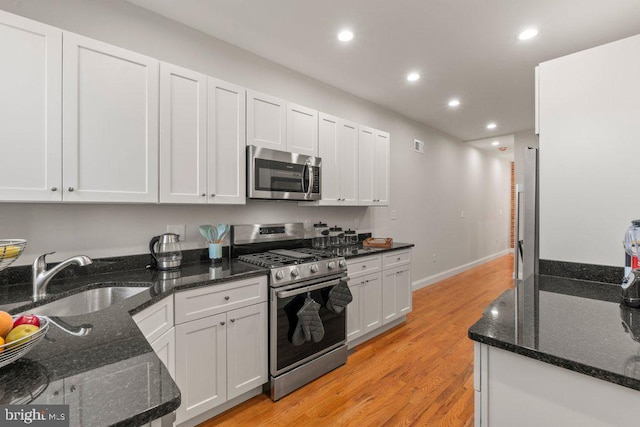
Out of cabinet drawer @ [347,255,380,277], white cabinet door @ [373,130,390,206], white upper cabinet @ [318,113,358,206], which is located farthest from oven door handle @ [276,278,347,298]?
white cabinet door @ [373,130,390,206]

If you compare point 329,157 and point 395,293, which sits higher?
point 329,157

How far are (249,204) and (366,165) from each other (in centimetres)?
149

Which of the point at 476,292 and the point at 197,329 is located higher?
the point at 197,329

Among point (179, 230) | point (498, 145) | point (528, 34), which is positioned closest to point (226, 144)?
point (179, 230)

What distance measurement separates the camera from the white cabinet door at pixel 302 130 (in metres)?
2.81

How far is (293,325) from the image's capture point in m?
2.30

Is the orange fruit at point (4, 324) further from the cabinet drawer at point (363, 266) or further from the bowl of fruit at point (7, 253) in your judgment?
the cabinet drawer at point (363, 266)

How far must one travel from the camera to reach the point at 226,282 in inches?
78.0

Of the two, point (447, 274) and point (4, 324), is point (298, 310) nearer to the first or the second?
point (4, 324)

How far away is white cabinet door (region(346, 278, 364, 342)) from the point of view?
113 inches

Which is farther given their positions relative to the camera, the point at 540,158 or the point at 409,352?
the point at 409,352

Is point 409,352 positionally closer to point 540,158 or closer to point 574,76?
point 540,158

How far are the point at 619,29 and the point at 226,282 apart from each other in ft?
12.0

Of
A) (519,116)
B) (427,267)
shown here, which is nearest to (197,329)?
(427,267)
